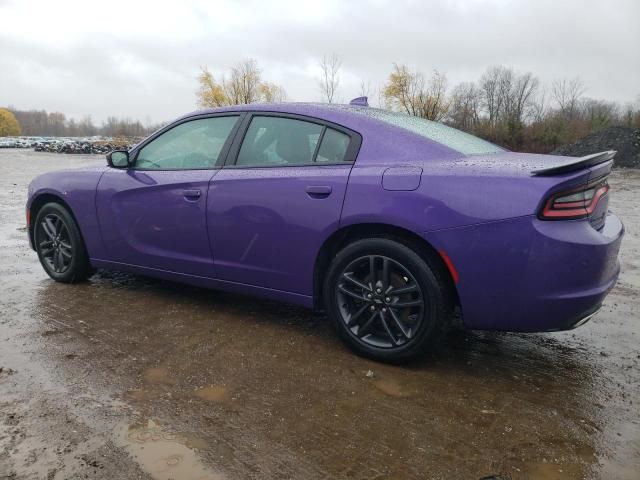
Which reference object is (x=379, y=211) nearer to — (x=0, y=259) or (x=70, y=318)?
(x=70, y=318)

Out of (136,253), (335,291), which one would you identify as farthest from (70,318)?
(335,291)

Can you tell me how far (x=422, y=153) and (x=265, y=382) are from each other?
156 cm

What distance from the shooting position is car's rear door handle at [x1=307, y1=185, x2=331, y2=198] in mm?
2953

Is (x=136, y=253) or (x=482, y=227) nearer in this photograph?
(x=482, y=227)

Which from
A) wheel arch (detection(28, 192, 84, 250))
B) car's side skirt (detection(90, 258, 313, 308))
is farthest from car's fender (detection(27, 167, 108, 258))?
car's side skirt (detection(90, 258, 313, 308))

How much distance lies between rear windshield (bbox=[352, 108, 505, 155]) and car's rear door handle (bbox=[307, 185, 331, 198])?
1.91 feet

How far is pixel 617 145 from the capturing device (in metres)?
29.9

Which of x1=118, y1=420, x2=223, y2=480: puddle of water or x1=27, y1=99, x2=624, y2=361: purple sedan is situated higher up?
x1=27, y1=99, x2=624, y2=361: purple sedan

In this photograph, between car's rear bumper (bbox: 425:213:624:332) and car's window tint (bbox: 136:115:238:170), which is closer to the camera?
car's rear bumper (bbox: 425:213:624:332)

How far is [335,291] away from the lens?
3010 mm

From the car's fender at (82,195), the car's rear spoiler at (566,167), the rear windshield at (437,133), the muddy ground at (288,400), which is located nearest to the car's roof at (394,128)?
the rear windshield at (437,133)

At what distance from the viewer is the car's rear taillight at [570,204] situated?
2.40m

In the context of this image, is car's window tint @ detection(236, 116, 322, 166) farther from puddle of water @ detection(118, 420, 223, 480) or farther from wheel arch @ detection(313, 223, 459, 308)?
puddle of water @ detection(118, 420, 223, 480)

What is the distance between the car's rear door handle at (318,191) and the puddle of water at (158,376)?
4.32 ft
